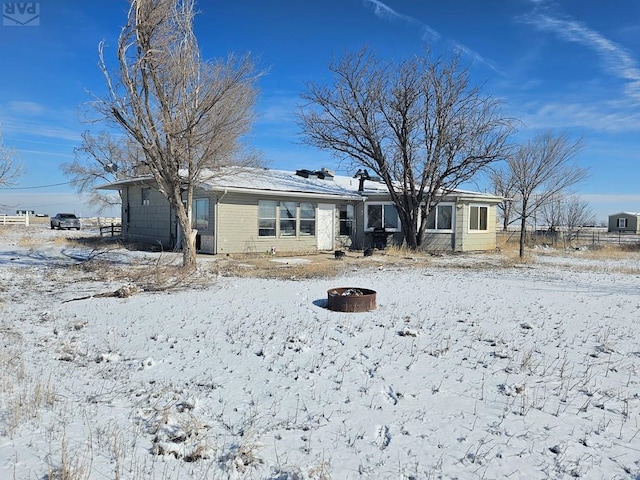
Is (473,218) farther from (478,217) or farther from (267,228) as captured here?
(267,228)

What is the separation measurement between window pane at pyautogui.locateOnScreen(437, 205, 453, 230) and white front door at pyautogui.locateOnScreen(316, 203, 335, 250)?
204 inches

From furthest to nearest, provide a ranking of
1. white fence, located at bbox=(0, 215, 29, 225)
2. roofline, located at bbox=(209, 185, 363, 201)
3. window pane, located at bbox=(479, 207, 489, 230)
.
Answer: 1. white fence, located at bbox=(0, 215, 29, 225)
2. window pane, located at bbox=(479, 207, 489, 230)
3. roofline, located at bbox=(209, 185, 363, 201)

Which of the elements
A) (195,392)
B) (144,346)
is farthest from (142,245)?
(195,392)

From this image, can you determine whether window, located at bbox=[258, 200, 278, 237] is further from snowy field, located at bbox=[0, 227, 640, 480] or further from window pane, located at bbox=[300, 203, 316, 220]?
snowy field, located at bbox=[0, 227, 640, 480]

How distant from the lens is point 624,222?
5741 cm

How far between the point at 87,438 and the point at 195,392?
107 centimetres

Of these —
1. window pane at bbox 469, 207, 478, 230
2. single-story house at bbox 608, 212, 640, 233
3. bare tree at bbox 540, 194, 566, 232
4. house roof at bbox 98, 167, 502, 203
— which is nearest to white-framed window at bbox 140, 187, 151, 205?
house roof at bbox 98, 167, 502, 203

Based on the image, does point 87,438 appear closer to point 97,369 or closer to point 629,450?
point 97,369

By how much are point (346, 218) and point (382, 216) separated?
1882 mm

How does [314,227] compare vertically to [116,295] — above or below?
→ above

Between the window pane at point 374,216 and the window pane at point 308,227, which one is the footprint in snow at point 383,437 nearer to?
the window pane at point 308,227

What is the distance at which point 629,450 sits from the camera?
3195mm

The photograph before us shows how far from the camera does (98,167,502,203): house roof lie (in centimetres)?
1561

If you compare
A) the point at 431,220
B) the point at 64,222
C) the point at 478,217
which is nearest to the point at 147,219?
the point at 431,220
